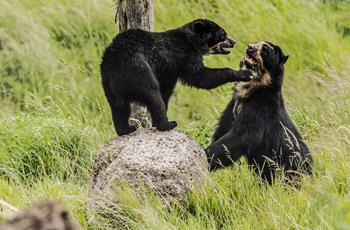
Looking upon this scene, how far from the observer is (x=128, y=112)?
22.7 feet

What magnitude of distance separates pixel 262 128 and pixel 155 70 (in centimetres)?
100

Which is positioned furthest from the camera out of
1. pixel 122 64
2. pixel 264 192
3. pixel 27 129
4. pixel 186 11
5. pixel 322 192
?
pixel 186 11

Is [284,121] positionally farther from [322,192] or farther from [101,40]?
[101,40]

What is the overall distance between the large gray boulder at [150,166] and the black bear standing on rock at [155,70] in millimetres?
336

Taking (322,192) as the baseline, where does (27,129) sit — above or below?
below

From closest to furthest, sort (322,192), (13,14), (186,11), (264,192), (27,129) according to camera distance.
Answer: (322,192) < (264,192) < (27,129) < (13,14) < (186,11)

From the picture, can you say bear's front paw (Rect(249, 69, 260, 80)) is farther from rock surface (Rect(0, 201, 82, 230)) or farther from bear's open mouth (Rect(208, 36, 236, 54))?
rock surface (Rect(0, 201, 82, 230))

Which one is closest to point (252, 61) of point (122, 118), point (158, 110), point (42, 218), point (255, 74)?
point (255, 74)

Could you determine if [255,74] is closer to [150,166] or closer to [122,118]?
[122,118]

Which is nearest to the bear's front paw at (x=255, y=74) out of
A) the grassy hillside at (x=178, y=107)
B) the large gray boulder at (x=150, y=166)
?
the grassy hillside at (x=178, y=107)

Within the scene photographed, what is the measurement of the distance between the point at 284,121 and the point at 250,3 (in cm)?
697

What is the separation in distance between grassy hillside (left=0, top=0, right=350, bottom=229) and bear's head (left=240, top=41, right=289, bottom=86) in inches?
27.9

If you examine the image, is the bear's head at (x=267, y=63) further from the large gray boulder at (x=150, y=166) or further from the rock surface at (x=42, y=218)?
the rock surface at (x=42, y=218)

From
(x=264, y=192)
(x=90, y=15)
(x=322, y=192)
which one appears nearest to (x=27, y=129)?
(x=264, y=192)
